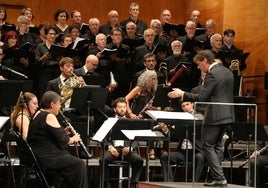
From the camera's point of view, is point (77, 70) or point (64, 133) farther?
point (77, 70)

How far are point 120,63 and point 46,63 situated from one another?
1184 millimetres

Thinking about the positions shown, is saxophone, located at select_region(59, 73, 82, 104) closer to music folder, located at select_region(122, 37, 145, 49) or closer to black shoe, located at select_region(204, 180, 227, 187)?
music folder, located at select_region(122, 37, 145, 49)

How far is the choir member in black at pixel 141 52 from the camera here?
11086 mm

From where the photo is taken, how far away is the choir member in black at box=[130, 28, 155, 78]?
36.4 ft

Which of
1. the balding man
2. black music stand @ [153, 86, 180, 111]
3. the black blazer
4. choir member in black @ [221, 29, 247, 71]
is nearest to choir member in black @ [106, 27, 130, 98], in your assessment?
the balding man

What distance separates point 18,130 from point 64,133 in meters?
0.67

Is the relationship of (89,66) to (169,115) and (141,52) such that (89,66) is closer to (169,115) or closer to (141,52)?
(141,52)

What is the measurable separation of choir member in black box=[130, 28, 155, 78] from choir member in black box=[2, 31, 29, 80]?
5.60 ft

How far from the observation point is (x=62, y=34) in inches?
436

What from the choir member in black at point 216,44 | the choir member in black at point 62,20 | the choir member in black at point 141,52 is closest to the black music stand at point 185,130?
the choir member in black at point 141,52

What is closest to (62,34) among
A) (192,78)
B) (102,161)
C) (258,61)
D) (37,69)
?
(37,69)

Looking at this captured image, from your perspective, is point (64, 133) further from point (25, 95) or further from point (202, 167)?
point (202, 167)

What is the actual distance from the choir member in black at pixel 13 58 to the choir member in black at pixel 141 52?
5.60ft

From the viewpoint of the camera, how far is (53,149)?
7.88 metres
